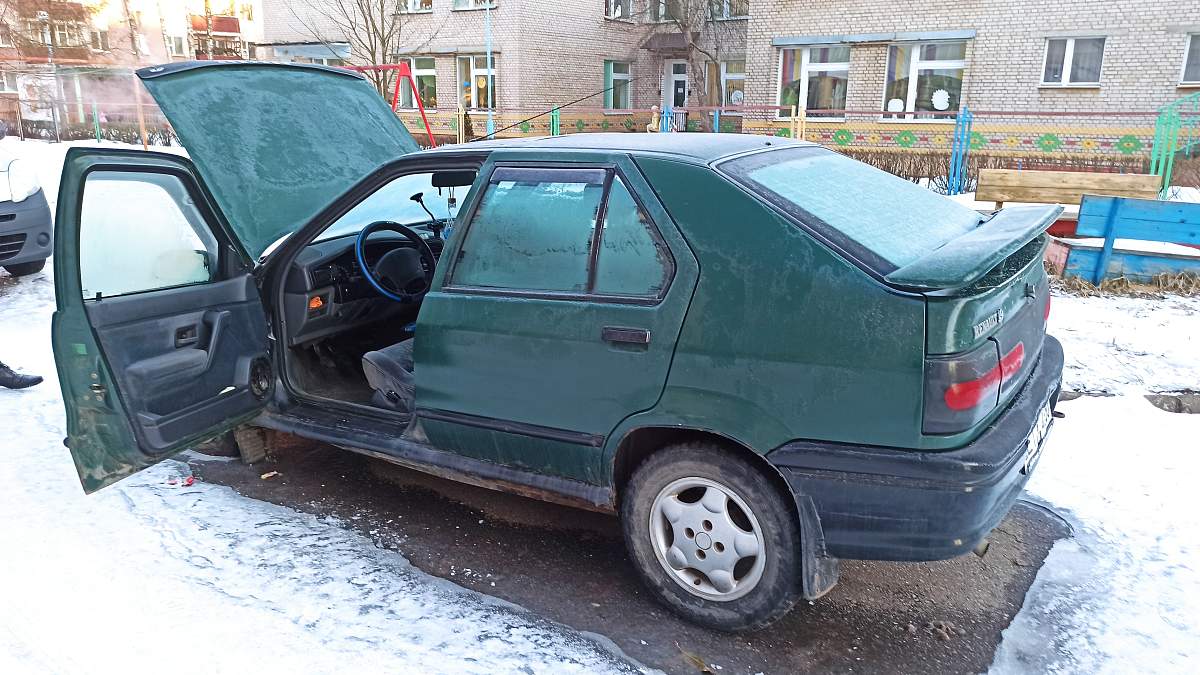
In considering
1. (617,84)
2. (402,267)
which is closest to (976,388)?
(402,267)

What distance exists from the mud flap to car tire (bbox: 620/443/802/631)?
4 cm

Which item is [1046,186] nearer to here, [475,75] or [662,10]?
[475,75]

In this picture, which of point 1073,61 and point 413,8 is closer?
point 1073,61

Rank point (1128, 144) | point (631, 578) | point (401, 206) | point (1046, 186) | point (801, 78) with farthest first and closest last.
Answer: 1. point (801, 78)
2. point (1128, 144)
3. point (1046, 186)
4. point (401, 206)
5. point (631, 578)

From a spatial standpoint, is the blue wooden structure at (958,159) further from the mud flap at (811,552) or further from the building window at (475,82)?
the building window at (475,82)

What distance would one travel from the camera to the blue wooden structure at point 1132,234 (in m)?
7.29

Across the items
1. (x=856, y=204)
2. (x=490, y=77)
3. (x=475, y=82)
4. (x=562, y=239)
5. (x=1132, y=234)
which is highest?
(x=490, y=77)

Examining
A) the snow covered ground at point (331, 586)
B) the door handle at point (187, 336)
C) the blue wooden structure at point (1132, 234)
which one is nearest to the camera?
the snow covered ground at point (331, 586)

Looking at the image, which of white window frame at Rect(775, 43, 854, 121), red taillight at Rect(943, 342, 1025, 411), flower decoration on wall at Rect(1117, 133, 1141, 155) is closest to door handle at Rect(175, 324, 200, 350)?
red taillight at Rect(943, 342, 1025, 411)

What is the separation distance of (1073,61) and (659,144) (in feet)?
65.1

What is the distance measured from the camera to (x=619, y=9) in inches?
1172

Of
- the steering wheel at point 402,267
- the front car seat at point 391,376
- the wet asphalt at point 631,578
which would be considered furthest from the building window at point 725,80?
the wet asphalt at point 631,578

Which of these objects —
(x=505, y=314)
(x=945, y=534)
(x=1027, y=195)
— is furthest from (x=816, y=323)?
(x=1027, y=195)

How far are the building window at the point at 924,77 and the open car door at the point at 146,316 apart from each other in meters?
19.2
